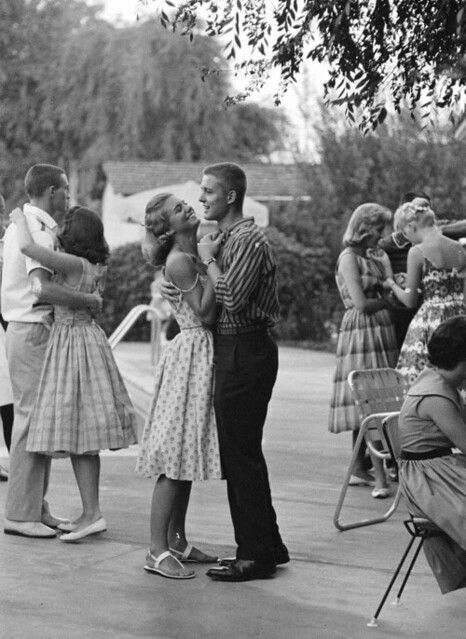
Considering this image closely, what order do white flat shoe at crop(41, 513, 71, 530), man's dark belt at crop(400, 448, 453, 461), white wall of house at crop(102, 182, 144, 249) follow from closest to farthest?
man's dark belt at crop(400, 448, 453, 461) → white flat shoe at crop(41, 513, 71, 530) → white wall of house at crop(102, 182, 144, 249)

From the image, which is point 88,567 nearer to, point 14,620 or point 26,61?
point 14,620

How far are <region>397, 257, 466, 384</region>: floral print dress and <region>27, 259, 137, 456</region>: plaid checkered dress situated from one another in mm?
2322

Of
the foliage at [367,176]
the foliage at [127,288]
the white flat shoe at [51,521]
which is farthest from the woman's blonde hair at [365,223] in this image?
the foliage at [127,288]

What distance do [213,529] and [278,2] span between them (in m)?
2.98

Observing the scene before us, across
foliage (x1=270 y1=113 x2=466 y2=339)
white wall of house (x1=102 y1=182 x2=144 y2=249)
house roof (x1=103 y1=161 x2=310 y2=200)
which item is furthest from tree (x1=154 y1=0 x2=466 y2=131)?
white wall of house (x1=102 y1=182 x2=144 y2=249)

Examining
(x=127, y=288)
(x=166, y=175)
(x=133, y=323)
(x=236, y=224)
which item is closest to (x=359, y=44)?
(x=236, y=224)

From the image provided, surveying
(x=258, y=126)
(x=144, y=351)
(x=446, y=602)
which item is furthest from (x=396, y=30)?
(x=258, y=126)

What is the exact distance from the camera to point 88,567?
645 cm

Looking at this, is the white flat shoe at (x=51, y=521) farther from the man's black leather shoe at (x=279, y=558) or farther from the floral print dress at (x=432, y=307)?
the floral print dress at (x=432, y=307)

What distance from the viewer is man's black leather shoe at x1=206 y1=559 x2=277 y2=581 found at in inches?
242

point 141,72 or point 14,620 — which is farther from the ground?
point 141,72

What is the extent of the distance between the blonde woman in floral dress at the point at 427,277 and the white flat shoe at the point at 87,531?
8.01 feet

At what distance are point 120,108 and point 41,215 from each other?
45.6 meters

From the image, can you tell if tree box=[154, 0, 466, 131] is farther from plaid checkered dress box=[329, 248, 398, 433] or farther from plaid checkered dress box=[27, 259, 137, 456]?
plaid checkered dress box=[329, 248, 398, 433]
